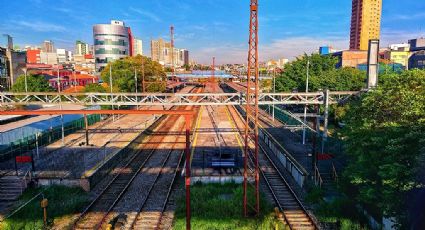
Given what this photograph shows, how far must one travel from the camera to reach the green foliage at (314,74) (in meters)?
44.6

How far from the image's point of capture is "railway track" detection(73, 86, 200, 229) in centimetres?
1678

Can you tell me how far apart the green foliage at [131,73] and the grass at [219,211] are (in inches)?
1651

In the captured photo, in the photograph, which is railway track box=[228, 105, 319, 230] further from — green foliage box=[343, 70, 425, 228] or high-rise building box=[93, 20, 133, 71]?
high-rise building box=[93, 20, 133, 71]

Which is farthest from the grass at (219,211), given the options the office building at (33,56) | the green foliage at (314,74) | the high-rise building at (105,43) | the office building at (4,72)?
the office building at (33,56)

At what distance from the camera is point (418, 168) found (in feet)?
39.0

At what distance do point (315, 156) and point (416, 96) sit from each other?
9.79m

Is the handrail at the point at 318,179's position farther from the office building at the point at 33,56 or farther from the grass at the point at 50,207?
the office building at the point at 33,56

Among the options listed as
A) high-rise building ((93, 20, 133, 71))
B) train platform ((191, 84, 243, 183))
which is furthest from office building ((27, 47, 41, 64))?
train platform ((191, 84, 243, 183))

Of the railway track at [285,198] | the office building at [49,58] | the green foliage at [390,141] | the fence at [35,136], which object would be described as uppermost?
the office building at [49,58]

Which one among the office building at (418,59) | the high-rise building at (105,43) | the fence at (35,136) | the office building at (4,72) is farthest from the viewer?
the high-rise building at (105,43)

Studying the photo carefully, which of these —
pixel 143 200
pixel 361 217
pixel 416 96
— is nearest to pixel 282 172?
pixel 361 217

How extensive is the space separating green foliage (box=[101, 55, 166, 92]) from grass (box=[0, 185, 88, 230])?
39420 mm

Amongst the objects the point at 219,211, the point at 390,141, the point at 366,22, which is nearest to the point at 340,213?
the point at 390,141

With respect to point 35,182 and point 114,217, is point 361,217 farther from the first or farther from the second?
point 35,182
